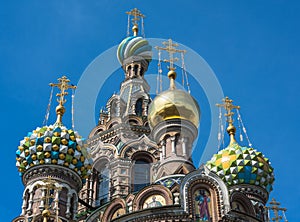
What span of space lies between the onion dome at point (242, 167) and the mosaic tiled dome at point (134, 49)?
671 centimetres

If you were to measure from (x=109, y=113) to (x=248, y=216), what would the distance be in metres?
9.00

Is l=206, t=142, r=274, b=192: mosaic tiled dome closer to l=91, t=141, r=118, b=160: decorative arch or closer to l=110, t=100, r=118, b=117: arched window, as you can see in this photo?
l=91, t=141, r=118, b=160: decorative arch

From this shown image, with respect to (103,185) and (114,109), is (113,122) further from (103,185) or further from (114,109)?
(103,185)

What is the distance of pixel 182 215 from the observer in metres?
13.6

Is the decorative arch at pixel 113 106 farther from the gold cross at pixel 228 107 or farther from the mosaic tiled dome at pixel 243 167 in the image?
the mosaic tiled dome at pixel 243 167

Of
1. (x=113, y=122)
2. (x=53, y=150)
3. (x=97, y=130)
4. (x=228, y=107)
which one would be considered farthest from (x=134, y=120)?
(x=53, y=150)

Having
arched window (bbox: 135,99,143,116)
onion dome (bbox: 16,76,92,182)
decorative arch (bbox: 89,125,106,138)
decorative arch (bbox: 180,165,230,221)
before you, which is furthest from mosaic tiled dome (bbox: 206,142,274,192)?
decorative arch (bbox: 89,125,106,138)

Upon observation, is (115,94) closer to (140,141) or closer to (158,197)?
(140,141)

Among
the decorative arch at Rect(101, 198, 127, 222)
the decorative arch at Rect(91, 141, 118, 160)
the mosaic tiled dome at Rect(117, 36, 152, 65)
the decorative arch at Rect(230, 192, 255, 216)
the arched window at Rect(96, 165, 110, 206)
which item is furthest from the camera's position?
the mosaic tiled dome at Rect(117, 36, 152, 65)

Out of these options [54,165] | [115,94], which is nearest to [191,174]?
[54,165]

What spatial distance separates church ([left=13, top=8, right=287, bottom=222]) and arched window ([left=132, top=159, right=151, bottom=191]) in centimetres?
A: 3

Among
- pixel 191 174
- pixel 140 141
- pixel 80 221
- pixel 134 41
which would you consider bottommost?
pixel 191 174

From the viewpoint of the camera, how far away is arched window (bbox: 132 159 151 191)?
1983cm

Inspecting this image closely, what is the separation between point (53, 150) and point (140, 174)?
3872 millimetres
